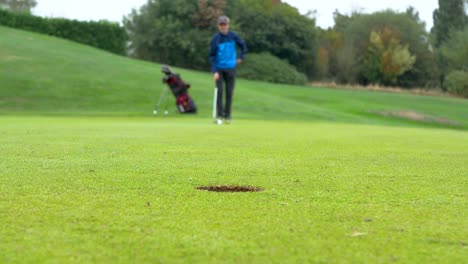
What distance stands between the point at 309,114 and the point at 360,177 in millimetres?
19632

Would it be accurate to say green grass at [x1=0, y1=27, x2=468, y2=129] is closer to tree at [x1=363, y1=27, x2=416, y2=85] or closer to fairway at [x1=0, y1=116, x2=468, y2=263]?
fairway at [x1=0, y1=116, x2=468, y2=263]

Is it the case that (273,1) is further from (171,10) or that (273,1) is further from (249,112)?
(249,112)

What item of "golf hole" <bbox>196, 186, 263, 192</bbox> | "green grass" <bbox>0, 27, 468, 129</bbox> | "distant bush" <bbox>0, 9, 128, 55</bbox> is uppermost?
"distant bush" <bbox>0, 9, 128, 55</bbox>

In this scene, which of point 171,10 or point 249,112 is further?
point 171,10

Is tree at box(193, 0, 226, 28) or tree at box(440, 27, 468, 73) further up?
tree at box(193, 0, 226, 28)

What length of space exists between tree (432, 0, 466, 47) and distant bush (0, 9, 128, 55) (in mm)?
34447

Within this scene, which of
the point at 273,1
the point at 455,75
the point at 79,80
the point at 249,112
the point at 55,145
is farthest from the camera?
the point at 273,1

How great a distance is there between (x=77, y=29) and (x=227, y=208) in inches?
1807

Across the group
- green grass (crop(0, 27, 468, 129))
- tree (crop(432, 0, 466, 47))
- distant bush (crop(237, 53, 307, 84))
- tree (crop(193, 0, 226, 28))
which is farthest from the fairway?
tree (crop(432, 0, 466, 47))

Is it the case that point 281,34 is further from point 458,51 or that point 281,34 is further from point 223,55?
point 223,55

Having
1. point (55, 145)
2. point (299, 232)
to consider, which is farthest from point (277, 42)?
point (299, 232)

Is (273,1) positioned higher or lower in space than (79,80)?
higher

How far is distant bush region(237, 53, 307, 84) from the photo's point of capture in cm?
5831

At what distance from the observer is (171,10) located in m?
64.1
